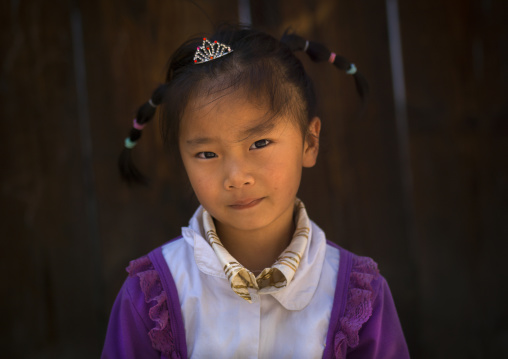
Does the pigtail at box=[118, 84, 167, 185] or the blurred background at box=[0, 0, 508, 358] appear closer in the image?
the pigtail at box=[118, 84, 167, 185]

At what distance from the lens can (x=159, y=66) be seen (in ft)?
5.85

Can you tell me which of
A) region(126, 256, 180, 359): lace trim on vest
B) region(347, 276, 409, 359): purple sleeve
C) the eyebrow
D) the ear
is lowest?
region(347, 276, 409, 359): purple sleeve

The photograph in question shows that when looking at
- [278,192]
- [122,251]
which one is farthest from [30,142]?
[278,192]

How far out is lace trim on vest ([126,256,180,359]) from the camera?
3.82ft

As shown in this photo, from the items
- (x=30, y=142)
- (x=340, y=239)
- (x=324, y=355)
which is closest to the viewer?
(x=324, y=355)

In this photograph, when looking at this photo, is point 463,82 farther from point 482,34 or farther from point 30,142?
point 30,142

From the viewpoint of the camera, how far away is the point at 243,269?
1.17 metres

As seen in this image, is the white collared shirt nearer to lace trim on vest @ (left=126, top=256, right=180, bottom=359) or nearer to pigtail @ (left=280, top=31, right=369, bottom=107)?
lace trim on vest @ (left=126, top=256, right=180, bottom=359)

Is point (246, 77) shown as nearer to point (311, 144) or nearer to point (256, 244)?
point (311, 144)

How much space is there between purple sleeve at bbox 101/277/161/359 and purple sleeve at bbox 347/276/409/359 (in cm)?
49

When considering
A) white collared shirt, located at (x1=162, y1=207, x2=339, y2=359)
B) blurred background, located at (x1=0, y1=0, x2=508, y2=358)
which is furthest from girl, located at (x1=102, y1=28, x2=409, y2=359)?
blurred background, located at (x1=0, y1=0, x2=508, y2=358)

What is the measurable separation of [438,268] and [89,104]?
4.85 feet

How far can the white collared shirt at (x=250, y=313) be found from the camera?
1164 millimetres

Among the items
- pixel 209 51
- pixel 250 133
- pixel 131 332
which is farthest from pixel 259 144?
pixel 131 332
